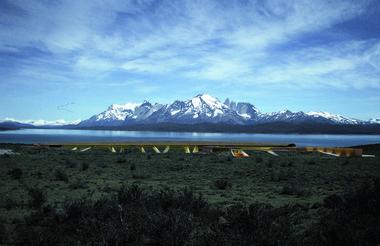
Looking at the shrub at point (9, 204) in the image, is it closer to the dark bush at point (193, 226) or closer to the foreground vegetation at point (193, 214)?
the foreground vegetation at point (193, 214)

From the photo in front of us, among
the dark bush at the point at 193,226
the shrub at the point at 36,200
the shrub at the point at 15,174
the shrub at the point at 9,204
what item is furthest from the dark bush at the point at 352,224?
the shrub at the point at 15,174

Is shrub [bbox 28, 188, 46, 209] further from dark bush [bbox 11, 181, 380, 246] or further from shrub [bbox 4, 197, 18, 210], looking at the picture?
dark bush [bbox 11, 181, 380, 246]

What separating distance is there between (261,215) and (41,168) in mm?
18043

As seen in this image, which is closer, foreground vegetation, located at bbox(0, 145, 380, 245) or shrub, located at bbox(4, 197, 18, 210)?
foreground vegetation, located at bbox(0, 145, 380, 245)

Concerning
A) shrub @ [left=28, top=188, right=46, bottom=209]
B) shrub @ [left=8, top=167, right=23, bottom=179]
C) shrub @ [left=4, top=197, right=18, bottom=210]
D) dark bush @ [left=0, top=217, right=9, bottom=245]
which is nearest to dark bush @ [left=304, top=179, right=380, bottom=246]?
dark bush @ [left=0, top=217, right=9, bottom=245]

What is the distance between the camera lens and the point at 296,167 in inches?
997

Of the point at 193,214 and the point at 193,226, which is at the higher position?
the point at 193,226

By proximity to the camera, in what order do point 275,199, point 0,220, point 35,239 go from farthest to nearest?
point 275,199 < point 0,220 < point 35,239

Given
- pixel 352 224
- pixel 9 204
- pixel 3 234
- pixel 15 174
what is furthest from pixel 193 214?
pixel 15 174

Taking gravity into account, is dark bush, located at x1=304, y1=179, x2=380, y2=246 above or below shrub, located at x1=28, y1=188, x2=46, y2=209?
above

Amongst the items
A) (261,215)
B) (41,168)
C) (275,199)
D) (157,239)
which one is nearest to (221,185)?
(275,199)

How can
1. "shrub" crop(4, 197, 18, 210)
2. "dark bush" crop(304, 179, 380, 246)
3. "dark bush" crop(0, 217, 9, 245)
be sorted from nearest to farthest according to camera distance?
"dark bush" crop(304, 179, 380, 246) → "dark bush" crop(0, 217, 9, 245) → "shrub" crop(4, 197, 18, 210)

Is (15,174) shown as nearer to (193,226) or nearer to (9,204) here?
(9,204)

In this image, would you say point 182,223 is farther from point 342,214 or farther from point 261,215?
point 342,214
